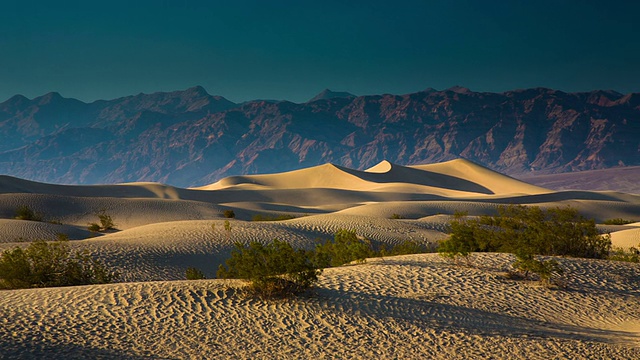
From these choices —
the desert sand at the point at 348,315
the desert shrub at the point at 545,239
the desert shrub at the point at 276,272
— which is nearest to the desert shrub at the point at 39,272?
the desert sand at the point at 348,315

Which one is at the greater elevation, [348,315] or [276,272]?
[276,272]

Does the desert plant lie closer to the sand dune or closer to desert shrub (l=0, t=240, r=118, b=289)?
the sand dune

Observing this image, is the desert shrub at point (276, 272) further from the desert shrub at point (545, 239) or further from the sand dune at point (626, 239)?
the sand dune at point (626, 239)

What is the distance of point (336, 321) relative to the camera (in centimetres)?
1000

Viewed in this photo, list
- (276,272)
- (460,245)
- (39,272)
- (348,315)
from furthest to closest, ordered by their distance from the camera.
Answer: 1. (460,245)
2. (39,272)
3. (276,272)
4. (348,315)

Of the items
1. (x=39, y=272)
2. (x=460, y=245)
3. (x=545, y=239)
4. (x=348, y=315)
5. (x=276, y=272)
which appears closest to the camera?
(x=348, y=315)

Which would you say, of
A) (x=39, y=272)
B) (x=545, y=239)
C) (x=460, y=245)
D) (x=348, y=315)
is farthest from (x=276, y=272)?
(x=545, y=239)

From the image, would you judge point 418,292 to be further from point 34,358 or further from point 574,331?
point 34,358

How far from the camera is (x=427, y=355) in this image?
8656 mm

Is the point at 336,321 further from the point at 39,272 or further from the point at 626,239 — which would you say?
the point at 626,239

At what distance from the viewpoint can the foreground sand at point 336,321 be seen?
8648 millimetres

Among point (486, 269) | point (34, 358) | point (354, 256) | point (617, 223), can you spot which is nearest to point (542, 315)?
point (486, 269)

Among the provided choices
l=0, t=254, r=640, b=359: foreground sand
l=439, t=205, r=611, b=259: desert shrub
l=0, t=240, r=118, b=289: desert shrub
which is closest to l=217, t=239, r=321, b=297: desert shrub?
l=0, t=254, r=640, b=359: foreground sand

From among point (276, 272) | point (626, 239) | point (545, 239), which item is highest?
point (276, 272)
